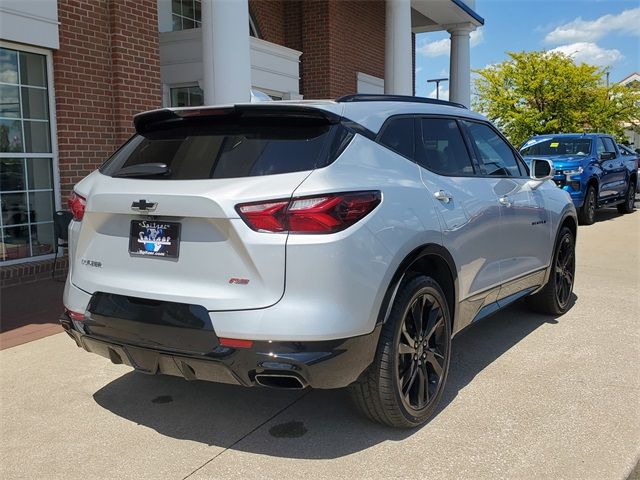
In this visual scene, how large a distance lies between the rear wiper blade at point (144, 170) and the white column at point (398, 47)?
918 centimetres

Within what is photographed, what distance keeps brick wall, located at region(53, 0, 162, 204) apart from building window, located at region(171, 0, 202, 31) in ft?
6.07

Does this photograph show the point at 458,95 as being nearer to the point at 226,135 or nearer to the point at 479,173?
the point at 479,173

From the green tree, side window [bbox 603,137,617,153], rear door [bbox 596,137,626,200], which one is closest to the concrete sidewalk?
rear door [bbox 596,137,626,200]

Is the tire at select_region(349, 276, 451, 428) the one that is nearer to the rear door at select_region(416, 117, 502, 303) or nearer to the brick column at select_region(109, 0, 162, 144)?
the rear door at select_region(416, 117, 502, 303)

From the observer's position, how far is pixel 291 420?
3562mm

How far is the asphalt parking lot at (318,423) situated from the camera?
3.05 m

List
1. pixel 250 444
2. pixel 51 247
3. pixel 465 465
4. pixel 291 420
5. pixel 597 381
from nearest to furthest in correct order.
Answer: pixel 465 465
pixel 250 444
pixel 291 420
pixel 597 381
pixel 51 247

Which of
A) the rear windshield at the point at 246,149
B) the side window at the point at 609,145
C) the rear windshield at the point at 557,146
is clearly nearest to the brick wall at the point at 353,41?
the rear windshield at the point at 557,146

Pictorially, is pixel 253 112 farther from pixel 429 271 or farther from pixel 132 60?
pixel 132 60

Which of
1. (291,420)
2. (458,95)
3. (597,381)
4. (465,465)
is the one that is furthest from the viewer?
(458,95)

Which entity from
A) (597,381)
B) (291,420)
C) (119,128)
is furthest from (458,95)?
(291,420)

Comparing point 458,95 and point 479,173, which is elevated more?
point 458,95

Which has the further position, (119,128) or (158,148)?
(119,128)

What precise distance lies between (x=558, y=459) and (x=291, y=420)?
4.70ft
